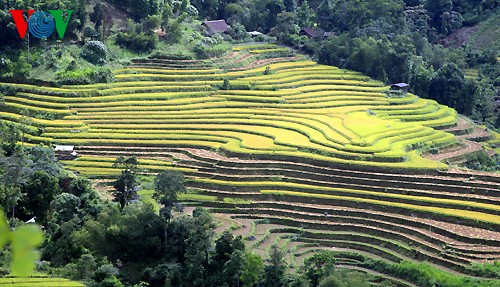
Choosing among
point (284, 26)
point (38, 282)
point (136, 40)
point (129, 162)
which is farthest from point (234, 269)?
point (284, 26)

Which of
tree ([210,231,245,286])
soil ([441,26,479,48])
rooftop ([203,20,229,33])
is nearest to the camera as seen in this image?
tree ([210,231,245,286])

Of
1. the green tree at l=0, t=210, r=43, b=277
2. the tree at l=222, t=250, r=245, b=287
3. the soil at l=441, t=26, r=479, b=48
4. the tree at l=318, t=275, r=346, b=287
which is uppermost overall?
the green tree at l=0, t=210, r=43, b=277

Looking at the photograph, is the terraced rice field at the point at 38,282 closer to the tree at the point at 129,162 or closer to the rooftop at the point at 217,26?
the tree at the point at 129,162

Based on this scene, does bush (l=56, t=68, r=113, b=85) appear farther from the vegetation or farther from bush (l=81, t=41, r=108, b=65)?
bush (l=81, t=41, r=108, b=65)

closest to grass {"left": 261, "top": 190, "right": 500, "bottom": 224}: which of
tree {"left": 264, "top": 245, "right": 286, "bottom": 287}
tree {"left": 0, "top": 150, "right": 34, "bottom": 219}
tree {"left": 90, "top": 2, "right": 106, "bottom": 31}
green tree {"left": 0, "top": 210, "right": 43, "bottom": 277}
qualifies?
tree {"left": 264, "top": 245, "right": 286, "bottom": 287}

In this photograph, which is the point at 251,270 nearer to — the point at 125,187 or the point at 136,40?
the point at 125,187

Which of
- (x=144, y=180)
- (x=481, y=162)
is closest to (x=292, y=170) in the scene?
(x=144, y=180)
